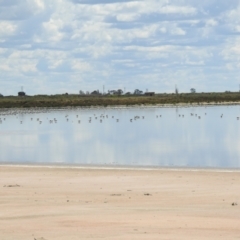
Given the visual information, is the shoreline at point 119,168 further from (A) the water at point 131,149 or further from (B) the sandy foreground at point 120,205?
(A) the water at point 131,149

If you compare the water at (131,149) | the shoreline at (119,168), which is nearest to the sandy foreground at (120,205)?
the shoreline at (119,168)

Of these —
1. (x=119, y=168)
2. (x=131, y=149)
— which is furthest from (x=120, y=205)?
(x=131, y=149)

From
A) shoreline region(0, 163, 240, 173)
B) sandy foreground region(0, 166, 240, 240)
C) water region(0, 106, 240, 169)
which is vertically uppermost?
sandy foreground region(0, 166, 240, 240)

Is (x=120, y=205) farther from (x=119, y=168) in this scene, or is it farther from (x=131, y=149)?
(x=131, y=149)

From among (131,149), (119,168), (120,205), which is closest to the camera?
(120,205)

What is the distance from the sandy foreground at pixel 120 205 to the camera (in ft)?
35.4

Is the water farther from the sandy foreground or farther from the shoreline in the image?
the sandy foreground

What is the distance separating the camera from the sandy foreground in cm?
1080

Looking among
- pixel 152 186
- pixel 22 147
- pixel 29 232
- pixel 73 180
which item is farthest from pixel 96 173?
pixel 22 147

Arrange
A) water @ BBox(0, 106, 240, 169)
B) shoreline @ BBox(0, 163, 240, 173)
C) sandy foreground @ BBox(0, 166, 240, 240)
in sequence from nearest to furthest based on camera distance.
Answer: sandy foreground @ BBox(0, 166, 240, 240)
shoreline @ BBox(0, 163, 240, 173)
water @ BBox(0, 106, 240, 169)

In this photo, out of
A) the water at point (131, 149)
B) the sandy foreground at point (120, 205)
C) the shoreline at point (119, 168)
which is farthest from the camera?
the water at point (131, 149)

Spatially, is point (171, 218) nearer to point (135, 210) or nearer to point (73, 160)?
point (135, 210)

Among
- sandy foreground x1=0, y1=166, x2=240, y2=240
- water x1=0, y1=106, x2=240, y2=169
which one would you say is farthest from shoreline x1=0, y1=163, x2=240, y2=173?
water x1=0, y1=106, x2=240, y2=169

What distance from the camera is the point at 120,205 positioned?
44.4 ft
